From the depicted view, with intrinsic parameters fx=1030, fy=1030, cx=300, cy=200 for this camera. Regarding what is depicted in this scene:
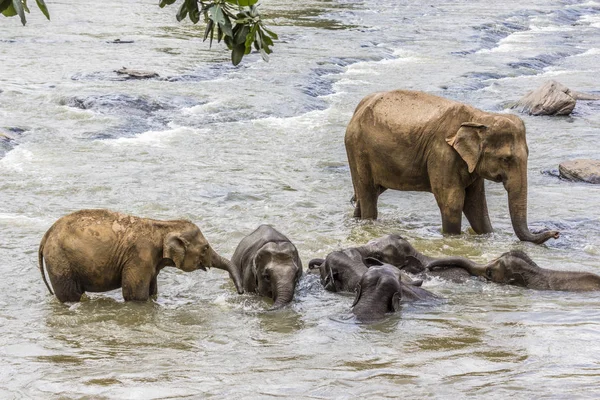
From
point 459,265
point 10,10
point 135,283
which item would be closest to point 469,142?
point 459,265

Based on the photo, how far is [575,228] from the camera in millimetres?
11266

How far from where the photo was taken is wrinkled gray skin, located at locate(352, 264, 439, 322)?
7852mm

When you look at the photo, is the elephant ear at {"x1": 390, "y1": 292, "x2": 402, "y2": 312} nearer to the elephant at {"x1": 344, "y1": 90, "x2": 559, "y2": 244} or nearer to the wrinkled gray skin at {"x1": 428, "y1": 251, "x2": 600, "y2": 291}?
the wrinkled gray skin at {"x1": 428, "y1": 251, "x2": 600, "y2": 291}

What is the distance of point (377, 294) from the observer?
25.9 feet

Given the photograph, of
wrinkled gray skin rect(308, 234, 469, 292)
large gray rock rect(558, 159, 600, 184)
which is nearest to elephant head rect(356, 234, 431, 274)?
wrinkled gray skin rect(308, 234, 469, 292)

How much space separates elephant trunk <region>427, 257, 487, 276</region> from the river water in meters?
0.18

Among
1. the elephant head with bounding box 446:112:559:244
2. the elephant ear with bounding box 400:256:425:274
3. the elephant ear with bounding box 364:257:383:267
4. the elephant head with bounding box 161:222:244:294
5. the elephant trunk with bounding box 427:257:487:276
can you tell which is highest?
the elephant head with bounding box 446:112:559:244

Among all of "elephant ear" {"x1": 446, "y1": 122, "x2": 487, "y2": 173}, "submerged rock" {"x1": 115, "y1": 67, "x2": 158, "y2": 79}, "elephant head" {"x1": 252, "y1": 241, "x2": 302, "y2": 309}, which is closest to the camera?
"elephant head" {"x1": 252, "y1": 241, "x2": 302, "y2": 309}

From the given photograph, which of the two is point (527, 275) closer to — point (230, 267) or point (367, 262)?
point (367, 262)

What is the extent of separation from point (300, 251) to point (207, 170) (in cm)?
427

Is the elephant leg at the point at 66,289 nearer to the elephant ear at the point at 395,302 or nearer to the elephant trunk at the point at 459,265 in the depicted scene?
the elephant ear at the point at 395,302

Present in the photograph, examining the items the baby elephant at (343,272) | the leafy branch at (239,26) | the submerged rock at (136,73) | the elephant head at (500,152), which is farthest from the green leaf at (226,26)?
the submerged rock at (136,73)

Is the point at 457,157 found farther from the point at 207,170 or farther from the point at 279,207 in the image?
the point at 207,170

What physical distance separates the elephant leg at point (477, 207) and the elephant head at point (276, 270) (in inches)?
112
